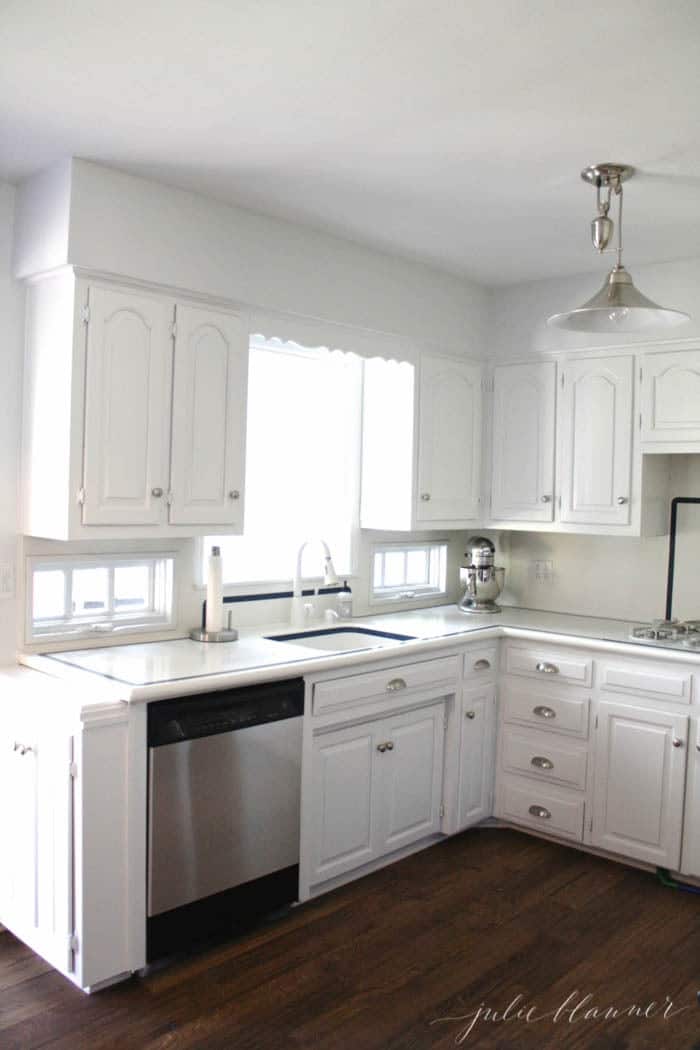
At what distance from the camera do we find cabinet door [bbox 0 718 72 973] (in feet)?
8.15

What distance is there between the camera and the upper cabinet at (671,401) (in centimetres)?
363

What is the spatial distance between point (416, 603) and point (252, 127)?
8.22 ft

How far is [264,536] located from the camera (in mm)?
3725

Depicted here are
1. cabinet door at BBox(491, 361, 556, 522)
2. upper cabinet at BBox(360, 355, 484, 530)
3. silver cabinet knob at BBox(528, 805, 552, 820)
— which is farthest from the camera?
cabinet door at BBox(491, 361, 556, 522)

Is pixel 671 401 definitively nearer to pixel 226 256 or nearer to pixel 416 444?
pixel 416 444

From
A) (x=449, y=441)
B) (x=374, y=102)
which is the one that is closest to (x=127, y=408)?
(x=374, y=102)

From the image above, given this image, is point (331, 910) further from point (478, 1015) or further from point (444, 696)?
point (444, 696)

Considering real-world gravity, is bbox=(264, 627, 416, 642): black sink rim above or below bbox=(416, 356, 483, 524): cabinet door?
below

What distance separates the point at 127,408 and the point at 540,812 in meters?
2.36

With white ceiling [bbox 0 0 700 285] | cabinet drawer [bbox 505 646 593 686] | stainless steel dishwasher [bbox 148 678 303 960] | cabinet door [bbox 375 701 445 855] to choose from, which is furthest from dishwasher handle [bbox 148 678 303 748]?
white ceiling [bbox 0 0 700 285]

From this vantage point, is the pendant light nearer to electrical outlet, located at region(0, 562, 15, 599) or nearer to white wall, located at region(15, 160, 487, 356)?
white wall, located at region(15, 160, 487, 356)

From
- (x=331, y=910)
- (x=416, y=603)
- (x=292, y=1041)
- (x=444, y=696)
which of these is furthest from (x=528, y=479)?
(x=292, y=1041)

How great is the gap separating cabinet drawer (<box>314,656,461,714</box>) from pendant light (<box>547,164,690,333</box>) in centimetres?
139

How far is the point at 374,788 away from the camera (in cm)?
330
